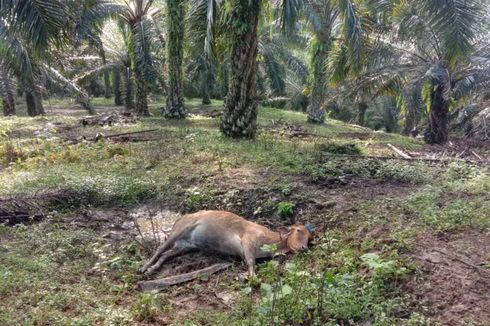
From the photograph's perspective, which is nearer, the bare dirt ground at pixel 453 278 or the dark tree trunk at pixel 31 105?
the bare dirt ground at pixel 453 278

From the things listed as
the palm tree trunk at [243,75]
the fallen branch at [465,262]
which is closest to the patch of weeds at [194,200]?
the fallen branch at [465,262]

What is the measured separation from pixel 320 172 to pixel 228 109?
3949mm

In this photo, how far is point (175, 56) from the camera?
14.1m

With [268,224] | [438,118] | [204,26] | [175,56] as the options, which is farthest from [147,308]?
[175,56]

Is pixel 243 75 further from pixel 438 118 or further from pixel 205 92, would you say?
pixel 205 92

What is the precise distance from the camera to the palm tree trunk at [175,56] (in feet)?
44.5

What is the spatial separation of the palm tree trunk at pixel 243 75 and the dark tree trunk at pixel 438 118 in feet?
17.0

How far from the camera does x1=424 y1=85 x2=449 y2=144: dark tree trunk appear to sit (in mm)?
12219

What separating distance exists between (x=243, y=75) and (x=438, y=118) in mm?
5760

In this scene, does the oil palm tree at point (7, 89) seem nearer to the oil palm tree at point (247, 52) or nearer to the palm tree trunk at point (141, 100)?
the palm tree trunk at point (141, 100)

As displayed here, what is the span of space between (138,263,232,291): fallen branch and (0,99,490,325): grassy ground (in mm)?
97

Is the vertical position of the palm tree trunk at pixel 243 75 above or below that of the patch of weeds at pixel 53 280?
above

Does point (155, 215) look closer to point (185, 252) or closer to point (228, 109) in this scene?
point (185, 252)

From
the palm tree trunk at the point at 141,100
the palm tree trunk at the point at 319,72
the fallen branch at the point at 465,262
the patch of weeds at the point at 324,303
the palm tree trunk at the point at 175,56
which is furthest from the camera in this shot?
the palm tree trunk at the point at 141,100
